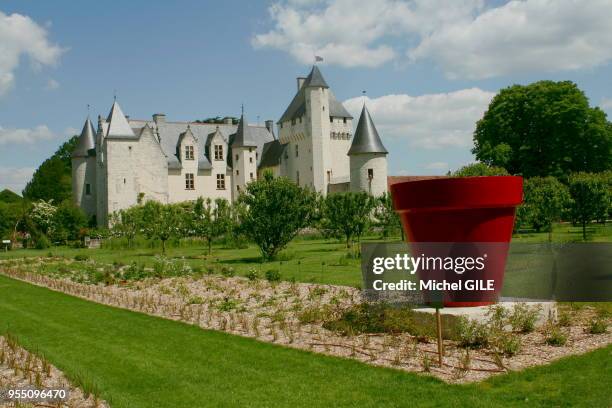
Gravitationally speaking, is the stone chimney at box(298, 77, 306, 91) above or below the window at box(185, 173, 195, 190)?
above

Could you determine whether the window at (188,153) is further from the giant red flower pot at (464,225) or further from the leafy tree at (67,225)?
the giant red flower pot at (464,225)

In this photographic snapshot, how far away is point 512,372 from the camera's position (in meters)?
6.78

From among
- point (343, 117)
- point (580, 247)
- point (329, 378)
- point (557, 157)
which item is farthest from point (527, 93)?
point (329, 378)

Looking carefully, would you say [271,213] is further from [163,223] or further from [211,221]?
[163,223]

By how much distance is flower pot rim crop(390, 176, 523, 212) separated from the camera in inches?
346

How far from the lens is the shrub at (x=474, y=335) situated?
7949 millimetres

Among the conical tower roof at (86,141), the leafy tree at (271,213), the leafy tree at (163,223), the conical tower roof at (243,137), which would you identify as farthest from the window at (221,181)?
the leafy tree at (271,213)

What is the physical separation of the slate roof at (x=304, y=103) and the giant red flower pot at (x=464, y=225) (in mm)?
49191

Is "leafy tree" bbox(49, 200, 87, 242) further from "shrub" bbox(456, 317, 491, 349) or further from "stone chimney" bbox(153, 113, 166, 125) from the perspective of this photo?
"shrub" bbox(456, 317, 491, 349)

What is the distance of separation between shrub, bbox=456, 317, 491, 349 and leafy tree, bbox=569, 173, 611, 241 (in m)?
22.3

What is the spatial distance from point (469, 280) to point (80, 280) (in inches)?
499

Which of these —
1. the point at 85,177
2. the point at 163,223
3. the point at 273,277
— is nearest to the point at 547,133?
the point at 163,223

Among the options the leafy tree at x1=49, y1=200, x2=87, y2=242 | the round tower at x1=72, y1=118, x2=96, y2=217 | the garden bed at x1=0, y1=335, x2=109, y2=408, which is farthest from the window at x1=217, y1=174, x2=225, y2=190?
the garden bed at x1=0, y1=335, x2=109, y2=408

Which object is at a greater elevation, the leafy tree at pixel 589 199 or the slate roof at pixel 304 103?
the slate roof at pixel 304 103
